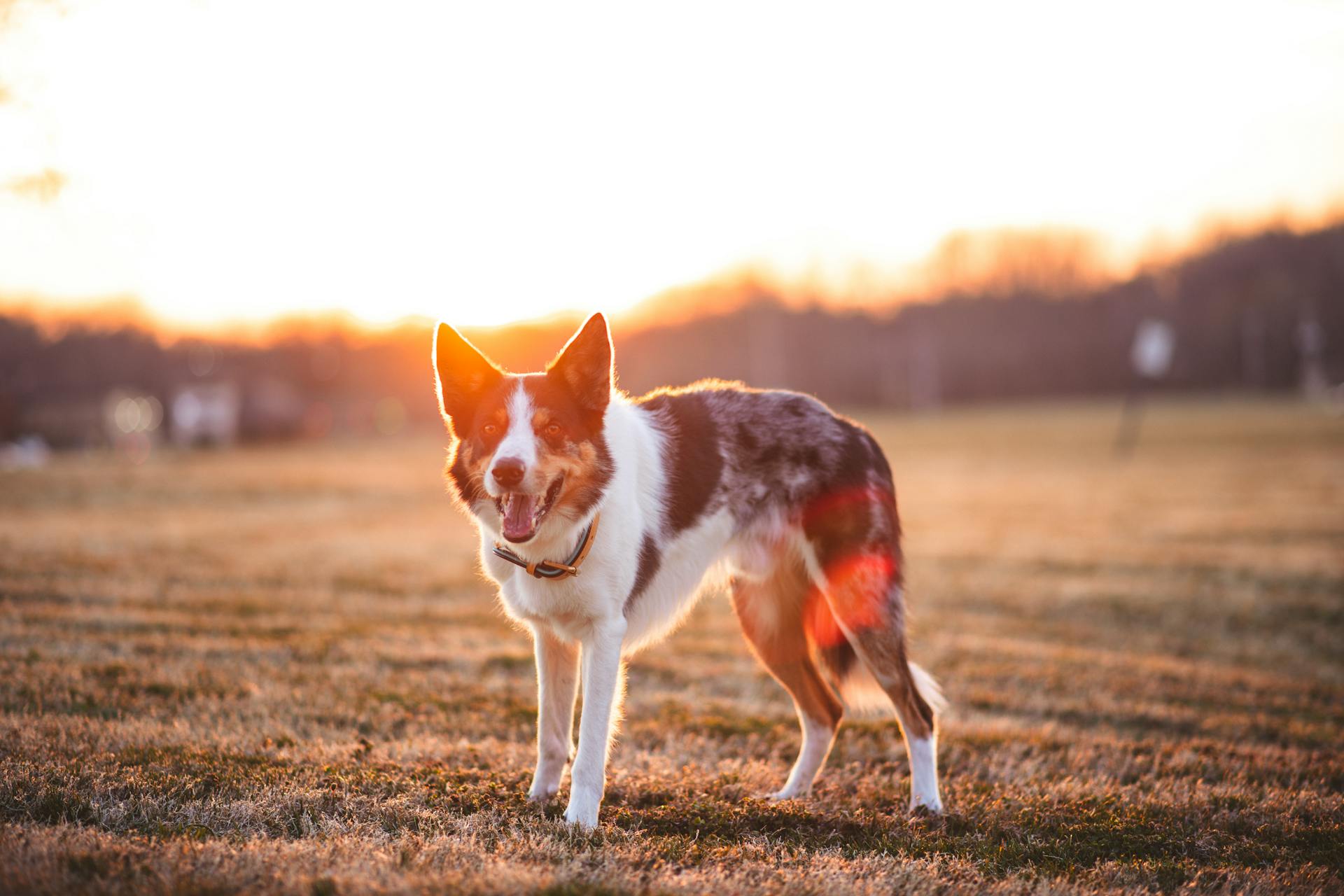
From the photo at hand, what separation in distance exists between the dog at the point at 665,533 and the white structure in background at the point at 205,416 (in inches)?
1742

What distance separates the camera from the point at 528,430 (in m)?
4.19

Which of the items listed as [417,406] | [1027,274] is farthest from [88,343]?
[1027,274]

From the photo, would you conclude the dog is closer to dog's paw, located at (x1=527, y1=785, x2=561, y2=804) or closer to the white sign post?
dog's paw, located at (x1=527, y1=785, x2=561, y2=804)

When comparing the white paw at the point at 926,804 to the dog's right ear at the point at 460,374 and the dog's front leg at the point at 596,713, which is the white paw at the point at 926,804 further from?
the dog's right ear at the point at 460,374

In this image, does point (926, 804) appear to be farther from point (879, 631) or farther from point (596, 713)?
point (596, 713)

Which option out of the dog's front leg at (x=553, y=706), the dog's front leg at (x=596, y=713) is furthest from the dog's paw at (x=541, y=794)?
the dog's front leg at (x=596, y=713)

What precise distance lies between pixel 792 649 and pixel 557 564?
172 centimetres

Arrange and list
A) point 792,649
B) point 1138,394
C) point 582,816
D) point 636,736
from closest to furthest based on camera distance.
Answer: point 582,816, point 792,649, point 636,736, point 1138,394

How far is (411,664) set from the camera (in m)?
7.54

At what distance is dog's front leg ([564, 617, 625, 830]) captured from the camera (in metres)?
4.36

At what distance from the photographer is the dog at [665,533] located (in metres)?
4.30

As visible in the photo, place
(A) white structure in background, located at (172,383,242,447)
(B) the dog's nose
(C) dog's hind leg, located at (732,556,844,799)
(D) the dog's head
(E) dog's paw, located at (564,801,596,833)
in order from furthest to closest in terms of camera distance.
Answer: (A) white structure in background, located at (172,383,242,447) < (C) dog's hind leg, located at (732,556,844,799) < (E) dog's paw, located at (564,801,596,833) < (D) the dog's head < (B) the dog's nose

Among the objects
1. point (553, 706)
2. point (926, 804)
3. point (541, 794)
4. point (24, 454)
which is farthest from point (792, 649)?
point (24, 454)

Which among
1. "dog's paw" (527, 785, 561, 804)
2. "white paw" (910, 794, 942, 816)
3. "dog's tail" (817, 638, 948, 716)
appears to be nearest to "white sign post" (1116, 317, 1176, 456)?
"dog's tail" (817, 638, 948, 716)
